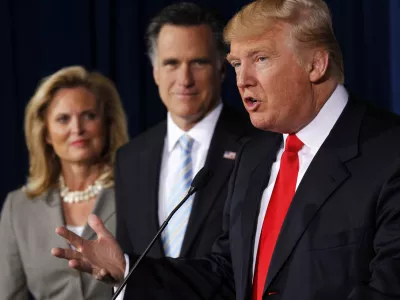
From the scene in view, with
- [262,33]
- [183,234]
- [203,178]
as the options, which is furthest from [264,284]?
[183,234]

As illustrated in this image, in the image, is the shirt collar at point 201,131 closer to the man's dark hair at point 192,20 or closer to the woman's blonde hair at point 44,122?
the man's dark hair at point 192,20

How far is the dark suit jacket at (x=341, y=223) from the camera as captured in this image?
168 cm

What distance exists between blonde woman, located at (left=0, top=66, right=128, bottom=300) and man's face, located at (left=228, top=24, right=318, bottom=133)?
138 centimetres

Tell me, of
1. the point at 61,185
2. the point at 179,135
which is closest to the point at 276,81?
the point at 179,135

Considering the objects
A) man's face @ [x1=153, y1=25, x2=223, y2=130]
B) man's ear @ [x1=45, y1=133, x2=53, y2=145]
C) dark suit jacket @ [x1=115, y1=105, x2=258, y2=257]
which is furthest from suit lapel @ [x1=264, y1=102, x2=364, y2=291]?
man's ear @ [x1=45, y1=133, x2=53, y2=145]

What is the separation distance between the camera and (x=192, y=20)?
2.91 meters

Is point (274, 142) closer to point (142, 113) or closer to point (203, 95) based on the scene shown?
point (203, 95)

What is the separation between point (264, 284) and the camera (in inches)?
72.6

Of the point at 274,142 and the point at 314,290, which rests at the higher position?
the point at 274,142

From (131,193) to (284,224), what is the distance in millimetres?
1112

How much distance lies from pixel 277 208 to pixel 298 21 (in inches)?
17.6

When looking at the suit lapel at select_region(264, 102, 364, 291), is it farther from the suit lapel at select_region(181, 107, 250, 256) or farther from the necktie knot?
the necktie knot

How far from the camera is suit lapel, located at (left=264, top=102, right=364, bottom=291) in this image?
1799 mm

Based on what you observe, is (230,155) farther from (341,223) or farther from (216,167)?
(341,223)
